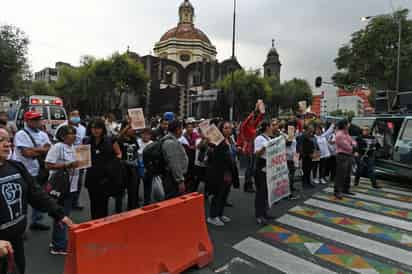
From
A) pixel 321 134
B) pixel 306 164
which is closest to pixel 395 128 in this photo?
pixel 321 134

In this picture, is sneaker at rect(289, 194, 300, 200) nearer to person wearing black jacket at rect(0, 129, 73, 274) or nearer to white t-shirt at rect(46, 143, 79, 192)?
white t-shirt at rect(46, 143, 79, 192)

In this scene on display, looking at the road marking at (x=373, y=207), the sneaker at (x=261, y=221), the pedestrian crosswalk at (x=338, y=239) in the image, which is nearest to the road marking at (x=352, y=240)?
the pedestrian crosswalk at (x=338, y=239)

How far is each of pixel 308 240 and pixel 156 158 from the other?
102 inches

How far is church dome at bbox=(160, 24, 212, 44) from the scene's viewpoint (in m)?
80.4

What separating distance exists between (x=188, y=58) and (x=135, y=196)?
77.0 metres

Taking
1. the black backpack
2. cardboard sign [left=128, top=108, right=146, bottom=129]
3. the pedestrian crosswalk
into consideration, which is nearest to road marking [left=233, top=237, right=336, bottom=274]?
the pedestrian crosswalk

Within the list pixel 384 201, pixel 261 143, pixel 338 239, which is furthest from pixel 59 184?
pixel 384 201

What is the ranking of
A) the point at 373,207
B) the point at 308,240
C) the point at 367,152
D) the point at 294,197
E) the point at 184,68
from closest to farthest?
the point at 308,240
the point at 373,207
the point at 294,197
the point at 367,152
the point at 184,68

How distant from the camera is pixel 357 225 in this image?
5684 millimetres

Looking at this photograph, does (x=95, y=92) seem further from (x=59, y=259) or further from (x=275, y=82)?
(x=59, y=259)

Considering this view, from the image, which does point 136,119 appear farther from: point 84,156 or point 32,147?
point 84,156

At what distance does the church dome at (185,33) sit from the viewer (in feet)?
264

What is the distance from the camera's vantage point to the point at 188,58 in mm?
80000

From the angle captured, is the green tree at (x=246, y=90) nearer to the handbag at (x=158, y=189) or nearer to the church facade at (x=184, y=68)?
Answer: the church facade at (x=184, y=68)
